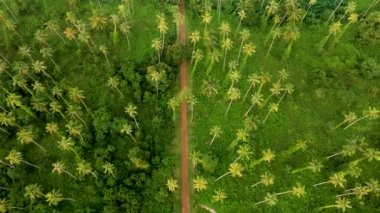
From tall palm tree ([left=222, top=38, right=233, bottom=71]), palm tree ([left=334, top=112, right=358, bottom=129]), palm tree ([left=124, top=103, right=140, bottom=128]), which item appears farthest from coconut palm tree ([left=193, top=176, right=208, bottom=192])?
palm tree ([left=334, top=112, right=358, bottom=129])

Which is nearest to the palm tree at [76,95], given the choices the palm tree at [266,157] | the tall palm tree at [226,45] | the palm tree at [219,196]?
the tall palm tree at [226,45]

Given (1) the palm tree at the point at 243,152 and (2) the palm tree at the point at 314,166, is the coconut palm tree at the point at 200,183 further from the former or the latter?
(2) the palm tree at the point at 314,166

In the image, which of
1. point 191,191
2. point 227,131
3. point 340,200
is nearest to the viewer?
point 340,200

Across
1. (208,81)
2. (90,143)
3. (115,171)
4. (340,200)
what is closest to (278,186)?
(340,200)

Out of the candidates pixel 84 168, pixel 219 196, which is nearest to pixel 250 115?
pixel 219 196

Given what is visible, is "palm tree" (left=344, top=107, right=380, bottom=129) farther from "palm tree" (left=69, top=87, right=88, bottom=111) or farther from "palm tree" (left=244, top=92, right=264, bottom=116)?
"palm tree" (left=69, top=87, right=88, bottom=111)

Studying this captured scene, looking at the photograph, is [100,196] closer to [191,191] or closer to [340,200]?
[191,191]
